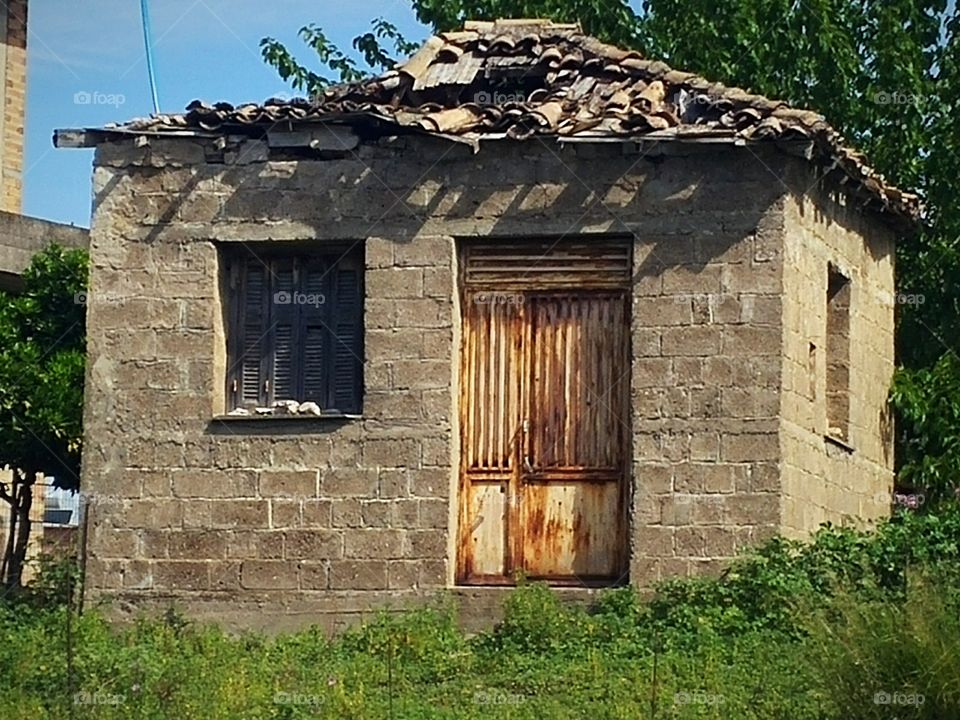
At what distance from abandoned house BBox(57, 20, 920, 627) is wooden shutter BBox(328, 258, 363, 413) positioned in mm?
21

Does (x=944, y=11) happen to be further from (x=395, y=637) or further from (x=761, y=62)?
(x=395, y=637)

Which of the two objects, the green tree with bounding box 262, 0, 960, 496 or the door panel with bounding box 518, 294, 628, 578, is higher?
the green tree with bounding box 262, 0, 960, 496

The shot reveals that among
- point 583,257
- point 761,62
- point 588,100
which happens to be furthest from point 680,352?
point 761,62

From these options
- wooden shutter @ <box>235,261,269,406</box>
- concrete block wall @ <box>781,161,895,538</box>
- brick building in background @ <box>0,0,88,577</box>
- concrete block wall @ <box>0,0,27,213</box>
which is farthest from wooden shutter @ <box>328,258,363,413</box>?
concrete block wall @ <box>0,0,27,213</box>

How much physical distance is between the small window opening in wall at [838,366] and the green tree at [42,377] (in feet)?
21.3

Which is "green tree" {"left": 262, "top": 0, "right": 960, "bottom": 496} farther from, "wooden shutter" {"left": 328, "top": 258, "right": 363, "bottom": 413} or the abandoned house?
"wooden shutter" {"left": 328, "top": 258, "right": 363, "bottom": 413}

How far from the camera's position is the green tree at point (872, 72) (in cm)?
1880

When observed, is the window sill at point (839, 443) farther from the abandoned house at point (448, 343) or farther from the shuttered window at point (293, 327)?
the shuttered window at point (293, 327)

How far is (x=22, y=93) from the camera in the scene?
27.1m

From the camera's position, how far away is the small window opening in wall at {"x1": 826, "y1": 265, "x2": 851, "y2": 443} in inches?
627

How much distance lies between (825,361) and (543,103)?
3026mm

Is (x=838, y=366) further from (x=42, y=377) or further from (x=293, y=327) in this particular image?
(x=42, y=377)

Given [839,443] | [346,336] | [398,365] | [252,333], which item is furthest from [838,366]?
[252,333]

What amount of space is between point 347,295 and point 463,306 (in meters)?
0.94
